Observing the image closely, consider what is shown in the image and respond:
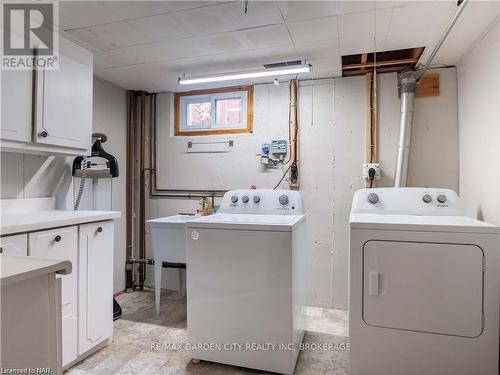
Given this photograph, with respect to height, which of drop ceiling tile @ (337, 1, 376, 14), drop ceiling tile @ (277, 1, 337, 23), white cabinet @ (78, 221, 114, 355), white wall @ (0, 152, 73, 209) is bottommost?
white cabinet @ (78, 221, 114, 355)

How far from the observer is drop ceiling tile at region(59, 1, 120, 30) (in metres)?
1.84

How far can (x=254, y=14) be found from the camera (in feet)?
6.38

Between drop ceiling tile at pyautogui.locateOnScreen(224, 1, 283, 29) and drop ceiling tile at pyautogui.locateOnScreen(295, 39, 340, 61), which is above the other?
drop ceiling tile at pyautogui.locateOnScreen(295, 39, 340, 61)

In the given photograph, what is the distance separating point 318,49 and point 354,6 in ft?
1.93

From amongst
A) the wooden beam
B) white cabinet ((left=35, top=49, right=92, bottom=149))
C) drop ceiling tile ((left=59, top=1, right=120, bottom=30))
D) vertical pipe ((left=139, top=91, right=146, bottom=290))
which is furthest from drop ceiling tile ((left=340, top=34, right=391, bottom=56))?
vertical pipe ((left=139, top=91, right=146, bottom=290))

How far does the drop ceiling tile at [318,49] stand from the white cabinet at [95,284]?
199 centimetres

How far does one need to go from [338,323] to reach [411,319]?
105 centimetres

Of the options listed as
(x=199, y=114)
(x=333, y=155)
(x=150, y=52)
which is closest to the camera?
(x=150, y=52)

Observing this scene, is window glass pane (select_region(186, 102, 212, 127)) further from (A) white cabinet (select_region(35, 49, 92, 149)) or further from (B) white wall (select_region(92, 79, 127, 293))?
(A) white cabinet (select_region(35, 49, 92, 149))

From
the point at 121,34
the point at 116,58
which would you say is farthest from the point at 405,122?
the point at 116,58

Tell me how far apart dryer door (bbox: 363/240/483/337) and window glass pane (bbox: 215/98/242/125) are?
2084 mm

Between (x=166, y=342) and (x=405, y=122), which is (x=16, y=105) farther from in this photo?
(x=405, y=122)

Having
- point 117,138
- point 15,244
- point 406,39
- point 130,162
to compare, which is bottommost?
point 15,244

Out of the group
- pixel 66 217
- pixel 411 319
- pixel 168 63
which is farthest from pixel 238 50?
pixel 411 319
